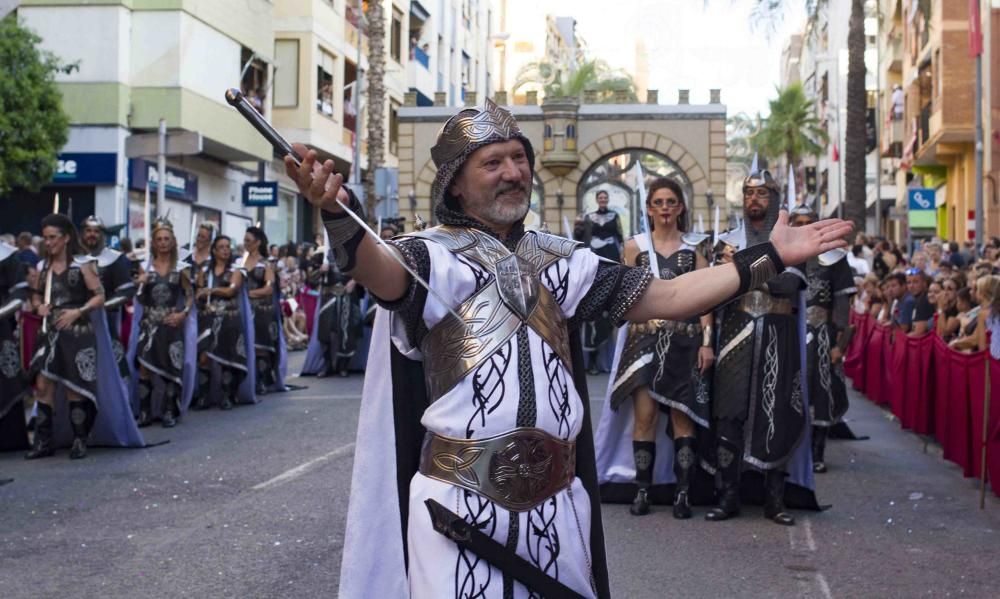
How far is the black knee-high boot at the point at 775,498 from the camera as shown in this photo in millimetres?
8211

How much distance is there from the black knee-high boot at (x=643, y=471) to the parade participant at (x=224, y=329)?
752cm

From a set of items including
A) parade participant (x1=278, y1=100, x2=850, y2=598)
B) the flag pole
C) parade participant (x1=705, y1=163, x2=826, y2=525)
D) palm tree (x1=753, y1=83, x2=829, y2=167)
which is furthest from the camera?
palm tree (x1=753, y1=83, x2=829, y2=167)

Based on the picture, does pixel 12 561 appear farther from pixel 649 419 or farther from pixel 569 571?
pixel 569 571

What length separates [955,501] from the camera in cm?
921

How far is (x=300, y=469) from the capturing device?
1004 cm

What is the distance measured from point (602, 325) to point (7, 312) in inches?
393

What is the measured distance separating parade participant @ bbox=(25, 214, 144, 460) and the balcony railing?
44.6m

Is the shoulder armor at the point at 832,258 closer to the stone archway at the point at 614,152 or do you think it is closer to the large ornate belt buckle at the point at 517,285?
the large ornate belt buckle at the point at 517,285

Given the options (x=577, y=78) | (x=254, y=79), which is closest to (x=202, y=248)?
(x=254, y=79)

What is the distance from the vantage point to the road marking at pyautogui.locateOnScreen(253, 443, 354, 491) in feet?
31.0

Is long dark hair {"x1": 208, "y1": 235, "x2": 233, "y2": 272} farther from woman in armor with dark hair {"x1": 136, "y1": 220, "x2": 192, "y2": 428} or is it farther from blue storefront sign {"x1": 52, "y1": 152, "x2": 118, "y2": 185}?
blue storefront sign {"x1": 52, "y1": 152, "x2": 118, "y2": 185}

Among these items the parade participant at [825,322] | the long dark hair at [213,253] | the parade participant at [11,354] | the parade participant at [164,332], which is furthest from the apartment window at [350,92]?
the parade participant at [825,322]

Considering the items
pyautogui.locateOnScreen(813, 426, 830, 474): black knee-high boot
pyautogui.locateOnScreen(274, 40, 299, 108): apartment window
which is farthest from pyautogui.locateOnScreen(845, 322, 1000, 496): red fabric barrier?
pyautogui.locateOnScreen(274, 40, 299, 108): apartment window

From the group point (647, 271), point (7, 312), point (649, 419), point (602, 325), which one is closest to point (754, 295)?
point (649, 419)
